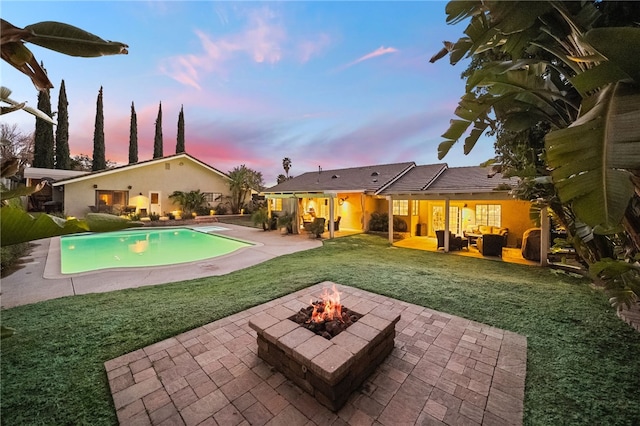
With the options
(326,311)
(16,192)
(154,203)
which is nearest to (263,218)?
(154,203)

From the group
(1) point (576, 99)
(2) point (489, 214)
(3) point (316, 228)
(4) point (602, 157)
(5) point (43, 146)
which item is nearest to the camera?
(4) point (602, 157)

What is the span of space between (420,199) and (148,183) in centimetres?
2321

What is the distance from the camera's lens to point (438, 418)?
272 centimetres

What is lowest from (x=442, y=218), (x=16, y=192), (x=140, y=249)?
(x=140, y=249)

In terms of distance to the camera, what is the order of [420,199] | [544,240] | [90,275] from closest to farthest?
[90,275], [544,240], [420,199]

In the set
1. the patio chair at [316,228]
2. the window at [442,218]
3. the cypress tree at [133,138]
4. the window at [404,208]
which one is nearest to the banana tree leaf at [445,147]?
the patio chair at [316,228]

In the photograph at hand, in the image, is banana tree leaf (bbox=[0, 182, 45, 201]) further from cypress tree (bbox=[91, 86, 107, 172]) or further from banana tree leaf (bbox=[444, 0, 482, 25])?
cypress tree (bbox=[91, 86, 107, 172])

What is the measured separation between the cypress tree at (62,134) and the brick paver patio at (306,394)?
37086 millimetres

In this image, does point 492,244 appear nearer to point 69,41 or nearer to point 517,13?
point 517,13

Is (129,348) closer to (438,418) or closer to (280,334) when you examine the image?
(280,334)

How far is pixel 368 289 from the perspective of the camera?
6418 millimetres

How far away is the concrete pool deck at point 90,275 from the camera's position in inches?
248

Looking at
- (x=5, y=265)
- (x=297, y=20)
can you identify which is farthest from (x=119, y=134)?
(x=297, y=20)

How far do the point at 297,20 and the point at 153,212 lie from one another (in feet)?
67.5
